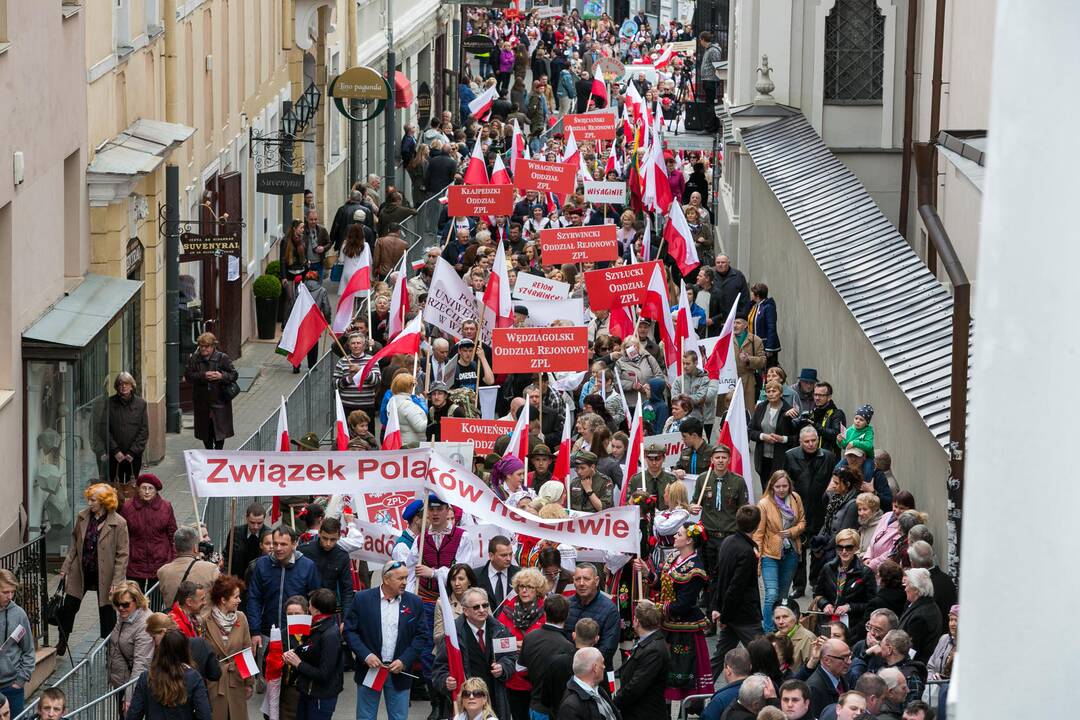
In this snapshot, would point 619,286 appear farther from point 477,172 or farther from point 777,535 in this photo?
point 477,172

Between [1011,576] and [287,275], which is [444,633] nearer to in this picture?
[1011,576]

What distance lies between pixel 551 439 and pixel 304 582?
19.3ft

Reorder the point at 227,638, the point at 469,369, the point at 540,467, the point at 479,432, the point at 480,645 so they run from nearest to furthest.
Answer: the point at 480,645 → the point at 227,638 → the point at 540,467 → the point at 479,432 → the point at 469,369

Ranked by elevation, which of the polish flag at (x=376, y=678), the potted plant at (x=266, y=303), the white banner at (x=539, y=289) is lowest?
the potted plant at (x=266, y=303)

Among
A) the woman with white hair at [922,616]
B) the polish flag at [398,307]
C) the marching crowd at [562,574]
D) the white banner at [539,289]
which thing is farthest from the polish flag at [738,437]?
the polish flag at [398,307]

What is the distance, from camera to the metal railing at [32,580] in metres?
14.9

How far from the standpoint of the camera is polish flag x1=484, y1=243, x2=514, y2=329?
69.7 ft

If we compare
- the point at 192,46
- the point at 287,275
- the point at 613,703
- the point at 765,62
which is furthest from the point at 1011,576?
the point at 765,62

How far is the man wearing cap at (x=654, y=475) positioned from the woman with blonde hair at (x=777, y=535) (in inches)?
33.1

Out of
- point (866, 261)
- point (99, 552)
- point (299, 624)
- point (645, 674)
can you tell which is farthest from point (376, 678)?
point (866, 261)

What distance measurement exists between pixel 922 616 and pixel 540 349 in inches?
269

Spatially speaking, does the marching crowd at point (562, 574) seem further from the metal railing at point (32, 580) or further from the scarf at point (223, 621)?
the metal railing at point (32, 580)

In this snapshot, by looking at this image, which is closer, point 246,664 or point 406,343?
point 246,664

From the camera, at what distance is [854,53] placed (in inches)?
1316
